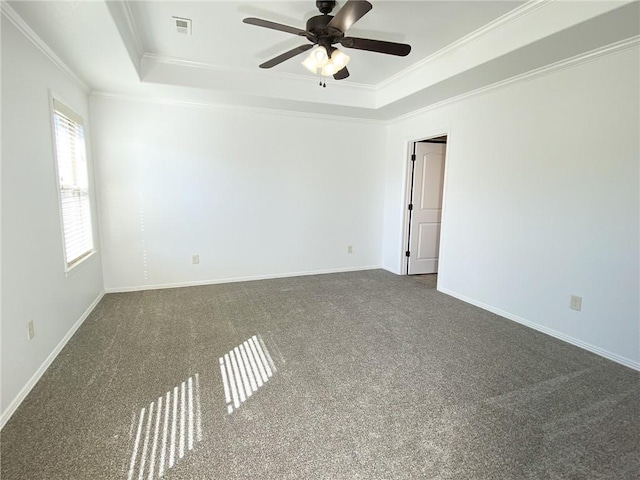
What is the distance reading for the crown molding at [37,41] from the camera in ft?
6.56

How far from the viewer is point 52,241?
2.63 metres

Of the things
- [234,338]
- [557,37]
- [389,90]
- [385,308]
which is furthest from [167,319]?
[557,37]

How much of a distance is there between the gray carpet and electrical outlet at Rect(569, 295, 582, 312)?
1.21 ft

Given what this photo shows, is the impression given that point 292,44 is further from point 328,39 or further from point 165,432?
point 165,432

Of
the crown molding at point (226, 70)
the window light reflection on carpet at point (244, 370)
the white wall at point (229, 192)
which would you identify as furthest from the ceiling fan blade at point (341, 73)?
the window light reflection on carpet at point (244, 370)

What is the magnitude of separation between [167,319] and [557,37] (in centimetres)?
403

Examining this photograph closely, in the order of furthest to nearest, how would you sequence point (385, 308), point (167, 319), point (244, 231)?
1. point (244, 231)
2. point (385, 308)
3. point (167, 319)

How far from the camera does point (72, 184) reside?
10.6ft

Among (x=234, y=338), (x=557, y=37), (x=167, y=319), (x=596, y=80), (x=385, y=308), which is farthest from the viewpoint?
(x=385, y=308)

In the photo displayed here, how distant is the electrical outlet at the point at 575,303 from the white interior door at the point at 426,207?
237 centimetres

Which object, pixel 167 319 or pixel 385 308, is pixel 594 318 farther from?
pixel 167 319

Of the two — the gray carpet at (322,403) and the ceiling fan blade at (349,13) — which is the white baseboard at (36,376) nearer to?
the gray carpet at (322,403)

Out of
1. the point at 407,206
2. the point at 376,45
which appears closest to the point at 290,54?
the point at 376,45

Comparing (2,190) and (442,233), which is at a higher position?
(2,190)
